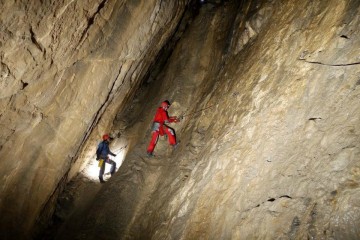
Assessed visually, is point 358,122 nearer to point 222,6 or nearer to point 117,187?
point 117,187

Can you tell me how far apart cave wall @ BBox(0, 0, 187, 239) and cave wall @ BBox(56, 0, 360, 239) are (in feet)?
6.51

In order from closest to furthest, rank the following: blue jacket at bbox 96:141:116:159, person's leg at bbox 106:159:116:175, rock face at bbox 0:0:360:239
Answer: rock face at bbox 0:0:360:239 < blue jacket at bbox 96:141:116:159 < person's leg at bbox 106:159:116:175

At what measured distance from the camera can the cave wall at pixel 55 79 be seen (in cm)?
550

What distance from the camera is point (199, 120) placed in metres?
9.06

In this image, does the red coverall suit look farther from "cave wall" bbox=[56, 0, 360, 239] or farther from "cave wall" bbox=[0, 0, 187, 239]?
"cave wall" bbox=[0, 0, 187, 239]

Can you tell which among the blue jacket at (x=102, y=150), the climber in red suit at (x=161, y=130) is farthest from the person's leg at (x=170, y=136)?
the blue jacket at (x=102, y=150)

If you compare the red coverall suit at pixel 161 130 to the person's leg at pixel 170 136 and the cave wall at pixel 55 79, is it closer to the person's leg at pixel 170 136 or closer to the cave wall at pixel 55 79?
the person's leg at pixel 170 136

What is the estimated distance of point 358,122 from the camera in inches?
144

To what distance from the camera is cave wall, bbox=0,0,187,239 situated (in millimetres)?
5504

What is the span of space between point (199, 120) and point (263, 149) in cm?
413

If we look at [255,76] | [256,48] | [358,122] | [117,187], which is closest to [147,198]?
[117,187]

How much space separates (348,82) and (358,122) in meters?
0.79

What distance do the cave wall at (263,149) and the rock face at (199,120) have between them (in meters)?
0.03

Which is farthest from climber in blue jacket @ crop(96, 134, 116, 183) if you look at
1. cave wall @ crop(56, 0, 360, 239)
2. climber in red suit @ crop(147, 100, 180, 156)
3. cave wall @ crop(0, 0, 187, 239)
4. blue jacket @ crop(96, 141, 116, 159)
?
climber in red suit @ crop(147, 100, 180, 156)
